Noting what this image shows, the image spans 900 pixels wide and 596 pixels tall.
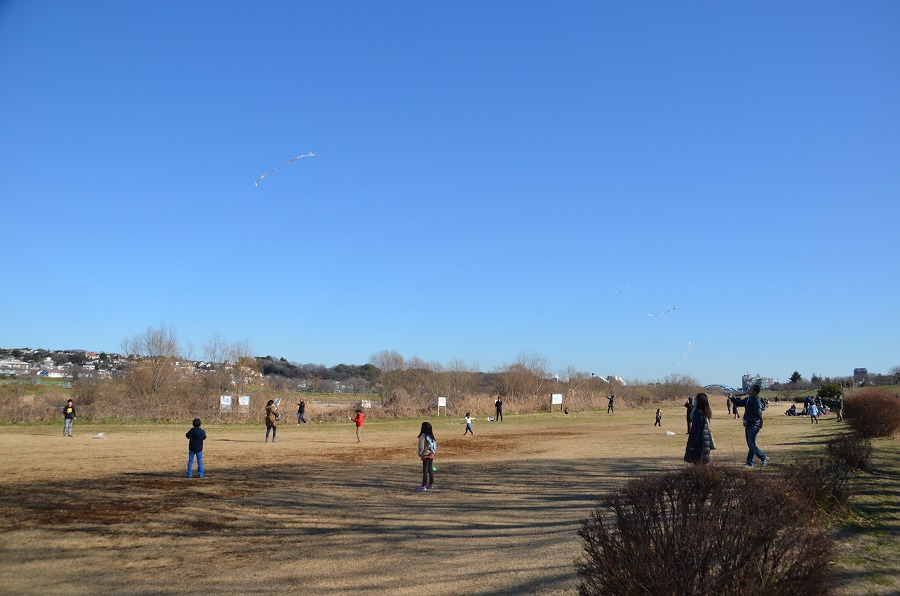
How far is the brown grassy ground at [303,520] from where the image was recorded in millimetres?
7918

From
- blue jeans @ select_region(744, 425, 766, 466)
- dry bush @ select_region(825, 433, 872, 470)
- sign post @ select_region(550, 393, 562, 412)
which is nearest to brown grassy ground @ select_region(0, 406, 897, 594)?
blue jeans @ select_region(744, 425, 766, 466)

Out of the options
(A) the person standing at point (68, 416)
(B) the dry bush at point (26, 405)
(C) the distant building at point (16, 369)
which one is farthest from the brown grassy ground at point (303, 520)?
(C) the distant building at point (16, 369)

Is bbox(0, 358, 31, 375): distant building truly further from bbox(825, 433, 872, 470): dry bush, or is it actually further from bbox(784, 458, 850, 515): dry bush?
bbox(784, 458, 850, 515): dry bush

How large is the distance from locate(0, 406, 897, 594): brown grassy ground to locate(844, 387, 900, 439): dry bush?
324 centimetres

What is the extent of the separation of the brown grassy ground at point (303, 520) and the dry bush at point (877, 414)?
10.6 feet

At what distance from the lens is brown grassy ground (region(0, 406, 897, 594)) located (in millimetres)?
7918

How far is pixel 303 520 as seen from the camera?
458 inches

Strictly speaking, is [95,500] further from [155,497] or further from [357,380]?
[357,380]

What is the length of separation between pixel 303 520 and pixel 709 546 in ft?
28.9

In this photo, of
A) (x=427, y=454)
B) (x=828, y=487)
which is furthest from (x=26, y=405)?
(x=828, y=487)

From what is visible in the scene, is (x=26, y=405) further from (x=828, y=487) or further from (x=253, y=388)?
(x=828, y=487)

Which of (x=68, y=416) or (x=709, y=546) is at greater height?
(x=709, y=546)

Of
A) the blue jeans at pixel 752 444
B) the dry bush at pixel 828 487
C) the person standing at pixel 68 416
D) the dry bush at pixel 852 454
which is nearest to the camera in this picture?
the dry bush at pixel 828 487

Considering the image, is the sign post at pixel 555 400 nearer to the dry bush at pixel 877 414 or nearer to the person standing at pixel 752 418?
the dry bush at pixel 877 414
